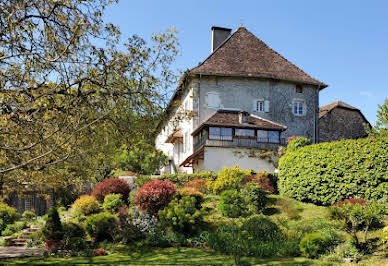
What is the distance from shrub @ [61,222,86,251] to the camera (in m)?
15.4

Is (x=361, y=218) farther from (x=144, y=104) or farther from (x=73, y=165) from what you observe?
(x=73, y=165)

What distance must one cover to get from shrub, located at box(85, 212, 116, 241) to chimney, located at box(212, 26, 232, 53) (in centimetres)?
2216

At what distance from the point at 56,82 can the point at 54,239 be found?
341 inches

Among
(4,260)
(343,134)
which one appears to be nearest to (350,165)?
(4,260)

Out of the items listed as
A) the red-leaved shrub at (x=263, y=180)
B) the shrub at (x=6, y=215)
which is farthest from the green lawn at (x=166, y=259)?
the shrub at (x=6, y=215)

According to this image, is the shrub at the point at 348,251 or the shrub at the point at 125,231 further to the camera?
the shrub at the point at 125,231

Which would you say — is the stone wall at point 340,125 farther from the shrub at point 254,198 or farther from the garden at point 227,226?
the shrub at point 254,198

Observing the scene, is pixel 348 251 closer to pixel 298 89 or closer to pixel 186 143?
pixel 186 143

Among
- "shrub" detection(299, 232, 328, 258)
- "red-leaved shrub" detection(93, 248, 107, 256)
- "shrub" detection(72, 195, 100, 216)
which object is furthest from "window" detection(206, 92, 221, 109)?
"shrub" detection(299, 232, 328, 258)

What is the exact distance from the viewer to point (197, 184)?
73.3 feet

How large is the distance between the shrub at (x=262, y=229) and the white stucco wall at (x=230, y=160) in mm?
11858

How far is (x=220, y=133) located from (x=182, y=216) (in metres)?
12.7

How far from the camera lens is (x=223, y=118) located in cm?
2872

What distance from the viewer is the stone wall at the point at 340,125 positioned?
3678 centimetres
